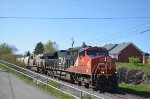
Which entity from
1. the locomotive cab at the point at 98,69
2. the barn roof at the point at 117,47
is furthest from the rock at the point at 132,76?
the barn roof at the point at 117,47

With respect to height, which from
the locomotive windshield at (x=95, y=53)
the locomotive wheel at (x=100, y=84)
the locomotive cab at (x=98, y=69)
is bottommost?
the locomotive wheel at (x=100, y=84)

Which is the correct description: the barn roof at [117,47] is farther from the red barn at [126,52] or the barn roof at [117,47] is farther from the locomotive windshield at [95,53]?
the locomotive windshield at [95,53]

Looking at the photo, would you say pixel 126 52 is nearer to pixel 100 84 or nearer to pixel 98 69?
pixel 98 69

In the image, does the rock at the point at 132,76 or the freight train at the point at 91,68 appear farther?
the rock at the point at 132,76

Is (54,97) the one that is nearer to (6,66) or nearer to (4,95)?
(4,95)

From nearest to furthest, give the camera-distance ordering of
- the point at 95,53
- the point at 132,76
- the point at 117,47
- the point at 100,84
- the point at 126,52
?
the point at 100,84, the point at 95,53, the point at 132,76, the point at 126,52, the point at 117,47

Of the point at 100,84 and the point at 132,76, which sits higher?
the point at 132,76

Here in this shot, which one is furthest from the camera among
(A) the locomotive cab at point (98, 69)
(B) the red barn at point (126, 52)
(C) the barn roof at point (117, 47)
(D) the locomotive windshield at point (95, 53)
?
(C) the barn roof at point (117, 47)

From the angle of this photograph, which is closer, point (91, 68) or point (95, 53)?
point (91, 68)

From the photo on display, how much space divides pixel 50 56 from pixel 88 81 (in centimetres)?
1436

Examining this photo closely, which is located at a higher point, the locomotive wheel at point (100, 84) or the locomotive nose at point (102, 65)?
the locomotive nose at point (102, 65)

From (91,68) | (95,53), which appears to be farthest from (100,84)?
(95,53)

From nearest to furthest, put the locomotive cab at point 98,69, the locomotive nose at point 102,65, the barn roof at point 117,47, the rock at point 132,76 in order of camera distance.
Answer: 1. the locomotive cab at point 98,69
2. the locomotive nose at point 102,65
3. the rock at point 132,76
4. the barn roof at point 117,47

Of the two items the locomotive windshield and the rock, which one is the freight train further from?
the rock
